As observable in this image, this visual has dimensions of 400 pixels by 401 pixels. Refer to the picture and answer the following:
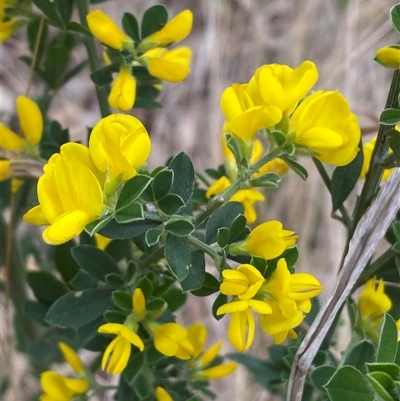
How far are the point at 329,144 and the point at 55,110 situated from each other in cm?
155

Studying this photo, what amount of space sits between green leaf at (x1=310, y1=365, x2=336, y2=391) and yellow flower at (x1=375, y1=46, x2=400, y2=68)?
307 millimetres

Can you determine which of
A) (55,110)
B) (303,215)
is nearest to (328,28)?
(303,215)

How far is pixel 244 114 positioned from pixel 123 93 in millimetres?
194

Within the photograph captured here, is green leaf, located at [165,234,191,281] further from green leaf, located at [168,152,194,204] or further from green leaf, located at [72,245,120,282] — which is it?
green leaf, located at [72,245,120,282]

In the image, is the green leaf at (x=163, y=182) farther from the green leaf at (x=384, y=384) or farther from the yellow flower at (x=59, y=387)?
the yellow flower at (x=59, y=387)

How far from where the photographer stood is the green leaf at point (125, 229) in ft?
1.61

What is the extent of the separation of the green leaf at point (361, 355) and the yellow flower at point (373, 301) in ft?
0.10

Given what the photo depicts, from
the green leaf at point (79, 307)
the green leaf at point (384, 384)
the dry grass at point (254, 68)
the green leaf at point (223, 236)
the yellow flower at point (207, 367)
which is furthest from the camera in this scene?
the dry grass at point (254, 68)

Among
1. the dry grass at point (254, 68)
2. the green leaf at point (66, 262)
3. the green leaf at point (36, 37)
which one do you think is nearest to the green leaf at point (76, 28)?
the green leaf at point (36, 37)

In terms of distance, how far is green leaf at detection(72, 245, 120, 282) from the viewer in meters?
0.62

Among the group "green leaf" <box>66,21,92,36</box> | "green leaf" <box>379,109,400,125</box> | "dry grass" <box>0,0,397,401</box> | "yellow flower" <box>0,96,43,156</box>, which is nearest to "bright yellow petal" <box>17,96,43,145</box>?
"yellow flower" <box>0,96,43,156</box>

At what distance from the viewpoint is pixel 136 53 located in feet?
2.24

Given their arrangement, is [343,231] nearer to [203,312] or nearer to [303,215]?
[303,215]

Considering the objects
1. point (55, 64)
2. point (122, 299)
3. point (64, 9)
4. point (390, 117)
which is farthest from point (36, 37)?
point (390, 117)
